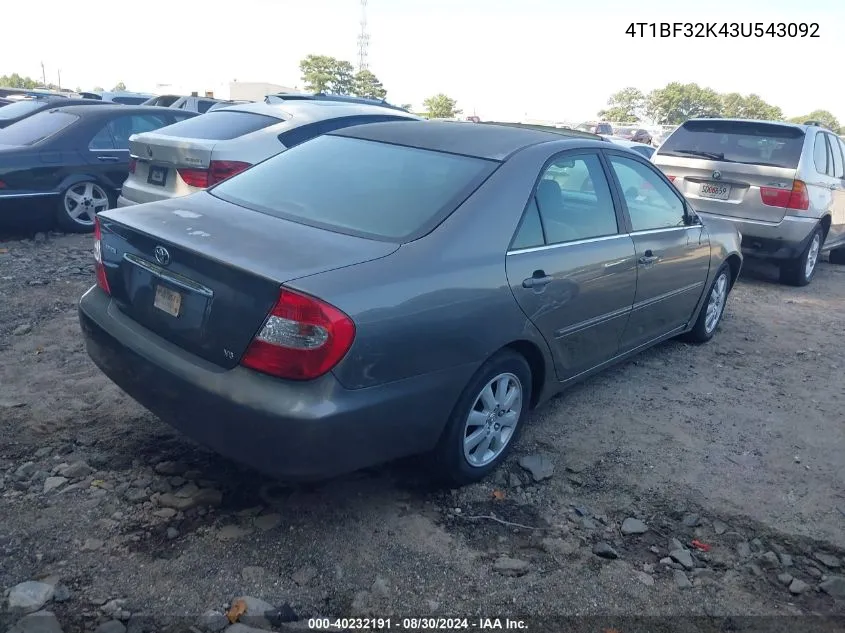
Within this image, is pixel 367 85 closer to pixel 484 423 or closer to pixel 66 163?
pixel 66 163

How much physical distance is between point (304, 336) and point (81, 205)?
6.37 metres

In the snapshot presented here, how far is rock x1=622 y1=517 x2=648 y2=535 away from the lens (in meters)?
3.18

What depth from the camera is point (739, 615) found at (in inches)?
106

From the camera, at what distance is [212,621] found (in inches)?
96.3

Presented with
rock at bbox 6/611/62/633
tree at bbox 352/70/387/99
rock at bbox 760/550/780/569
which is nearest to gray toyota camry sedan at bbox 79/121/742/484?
rock at bbox 6/611/62/633

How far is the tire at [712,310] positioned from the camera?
18.2 ft

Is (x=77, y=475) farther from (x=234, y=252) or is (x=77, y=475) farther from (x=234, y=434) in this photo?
(x=234, y=252)

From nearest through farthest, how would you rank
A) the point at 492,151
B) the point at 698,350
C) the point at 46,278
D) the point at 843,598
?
1. the point at 843,598
2. the point at 492,151
3. the point at 698,350
4. the point at 46,278

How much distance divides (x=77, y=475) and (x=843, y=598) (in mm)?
3259

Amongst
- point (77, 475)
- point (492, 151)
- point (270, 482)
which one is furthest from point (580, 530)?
point (77, 475)

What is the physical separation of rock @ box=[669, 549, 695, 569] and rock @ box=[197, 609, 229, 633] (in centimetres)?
181

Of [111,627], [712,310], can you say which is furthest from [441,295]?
[712,310]

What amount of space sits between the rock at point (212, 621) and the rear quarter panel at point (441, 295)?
91 centimetres

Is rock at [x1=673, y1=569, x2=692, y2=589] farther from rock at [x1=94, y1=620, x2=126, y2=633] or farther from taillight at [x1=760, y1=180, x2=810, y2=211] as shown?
taillight at [x1=760, y1=180, x2=810, y2=211]
